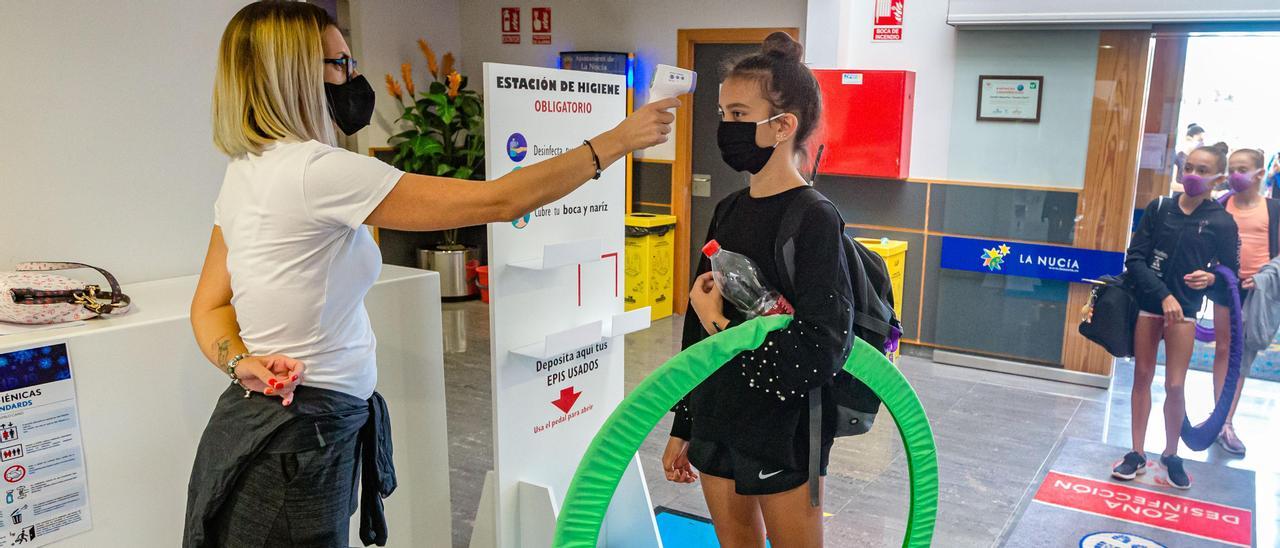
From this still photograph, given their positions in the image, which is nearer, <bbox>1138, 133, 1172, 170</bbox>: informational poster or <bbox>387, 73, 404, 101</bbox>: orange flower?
<bbox>1138, 133, 1172, 170</bbox>: informational poster

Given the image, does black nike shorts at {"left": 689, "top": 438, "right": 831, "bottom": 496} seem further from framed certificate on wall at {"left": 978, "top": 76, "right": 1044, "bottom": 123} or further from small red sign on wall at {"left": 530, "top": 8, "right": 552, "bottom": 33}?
small red sign on wall at {"left": 530, "top": 8, "right": 552, "bottom": 33}

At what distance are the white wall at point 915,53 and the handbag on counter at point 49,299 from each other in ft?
16.0

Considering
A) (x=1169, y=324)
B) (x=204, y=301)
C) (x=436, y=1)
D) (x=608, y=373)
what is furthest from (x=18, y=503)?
(x=436, y=1)

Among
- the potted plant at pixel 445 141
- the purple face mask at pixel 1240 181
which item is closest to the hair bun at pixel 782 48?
the purple face mask at pixel 1240 181

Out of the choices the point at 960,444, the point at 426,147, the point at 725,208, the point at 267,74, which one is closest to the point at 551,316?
the point at 725,208

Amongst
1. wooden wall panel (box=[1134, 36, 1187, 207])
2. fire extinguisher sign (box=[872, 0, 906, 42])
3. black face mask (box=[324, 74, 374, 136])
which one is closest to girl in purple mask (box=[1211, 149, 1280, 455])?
wooden wall panel (box=[1134, 36, 1187, 207])

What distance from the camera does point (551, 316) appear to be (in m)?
2.74

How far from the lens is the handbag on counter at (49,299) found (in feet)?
6.77

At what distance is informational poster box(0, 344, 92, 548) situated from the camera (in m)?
1.98

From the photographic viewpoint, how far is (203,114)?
9.44ft

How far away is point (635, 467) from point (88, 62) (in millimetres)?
2021

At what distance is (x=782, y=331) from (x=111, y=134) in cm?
207

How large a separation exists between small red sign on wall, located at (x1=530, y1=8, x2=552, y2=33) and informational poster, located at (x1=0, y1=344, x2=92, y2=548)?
6.33m

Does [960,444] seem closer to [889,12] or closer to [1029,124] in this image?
[1029,124]
